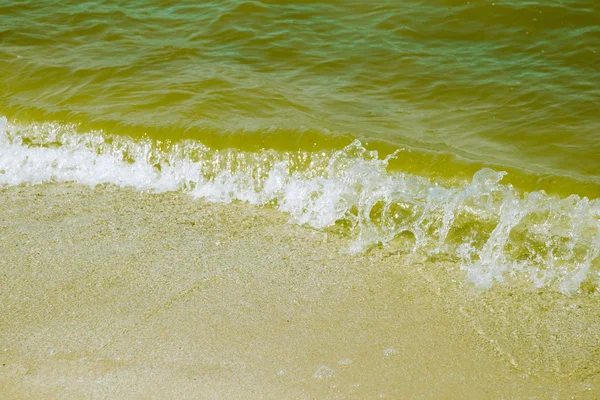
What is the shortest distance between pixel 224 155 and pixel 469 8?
352 centimetres

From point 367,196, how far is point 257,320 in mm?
1425

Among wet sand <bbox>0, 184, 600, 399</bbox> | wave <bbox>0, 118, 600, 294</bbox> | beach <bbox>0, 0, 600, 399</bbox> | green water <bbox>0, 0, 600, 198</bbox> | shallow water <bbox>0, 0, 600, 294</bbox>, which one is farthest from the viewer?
green water <bbox>0, 0, 600, 198</bbox>

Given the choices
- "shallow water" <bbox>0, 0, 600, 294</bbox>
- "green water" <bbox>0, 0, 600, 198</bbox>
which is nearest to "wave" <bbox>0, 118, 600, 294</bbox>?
"shallow water" <bbox>0, 0, 600, 294</bbox>

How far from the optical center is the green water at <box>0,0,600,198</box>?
572cm

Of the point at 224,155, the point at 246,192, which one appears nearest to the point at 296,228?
the point at 246,192

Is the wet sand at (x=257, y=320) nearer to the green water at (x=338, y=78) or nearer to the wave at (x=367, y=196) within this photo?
the wave at (x=367, y=196)

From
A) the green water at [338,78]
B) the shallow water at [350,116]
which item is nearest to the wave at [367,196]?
the shallow water at [350,116]

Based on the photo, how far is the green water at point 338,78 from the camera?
5723 millimetres

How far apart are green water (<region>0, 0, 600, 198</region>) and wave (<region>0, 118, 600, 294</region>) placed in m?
0.17

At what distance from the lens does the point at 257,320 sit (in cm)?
399

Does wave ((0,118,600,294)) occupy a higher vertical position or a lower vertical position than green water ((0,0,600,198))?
lower

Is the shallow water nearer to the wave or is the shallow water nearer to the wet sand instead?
the wave

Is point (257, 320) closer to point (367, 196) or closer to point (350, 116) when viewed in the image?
point (367, 196)

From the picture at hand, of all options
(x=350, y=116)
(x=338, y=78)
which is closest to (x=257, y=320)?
(x=350, y=116)
